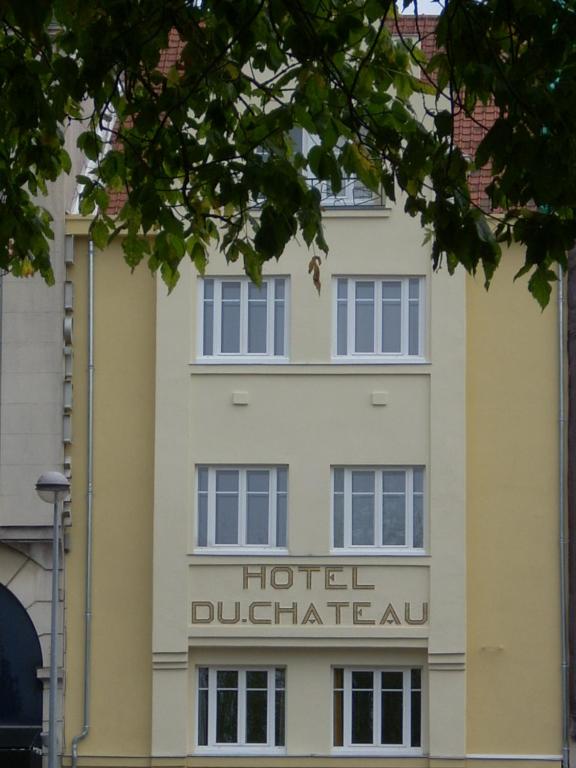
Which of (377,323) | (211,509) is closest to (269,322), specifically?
(377,323)

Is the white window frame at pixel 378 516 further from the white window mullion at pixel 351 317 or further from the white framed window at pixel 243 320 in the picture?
the white framed window at pixel 243 320

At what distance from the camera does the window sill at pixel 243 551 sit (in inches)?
1074

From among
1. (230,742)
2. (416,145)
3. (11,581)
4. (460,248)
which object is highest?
(416,145)

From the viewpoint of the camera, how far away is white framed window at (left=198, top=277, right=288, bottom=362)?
27.8m

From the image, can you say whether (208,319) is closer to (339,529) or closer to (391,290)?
(391,290)

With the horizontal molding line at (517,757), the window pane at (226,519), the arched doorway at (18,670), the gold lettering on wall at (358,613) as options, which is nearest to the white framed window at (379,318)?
the window pane at (226,519)

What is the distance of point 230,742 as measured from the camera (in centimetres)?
2744

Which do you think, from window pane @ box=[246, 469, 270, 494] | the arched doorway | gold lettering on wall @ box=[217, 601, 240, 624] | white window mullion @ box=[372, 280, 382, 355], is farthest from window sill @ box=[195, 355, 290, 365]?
the arched doorway

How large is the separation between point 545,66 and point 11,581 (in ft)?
61.7

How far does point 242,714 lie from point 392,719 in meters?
2.40

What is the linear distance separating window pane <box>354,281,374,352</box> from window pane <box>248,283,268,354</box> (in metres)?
1.49

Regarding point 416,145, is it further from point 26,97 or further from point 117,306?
point 117,306

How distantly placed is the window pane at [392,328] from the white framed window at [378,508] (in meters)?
1.96

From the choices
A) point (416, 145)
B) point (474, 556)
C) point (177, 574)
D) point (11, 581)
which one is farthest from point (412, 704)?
point (416, 145)
